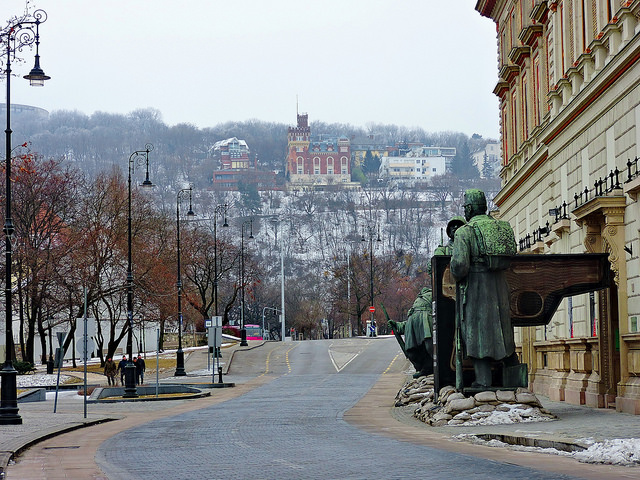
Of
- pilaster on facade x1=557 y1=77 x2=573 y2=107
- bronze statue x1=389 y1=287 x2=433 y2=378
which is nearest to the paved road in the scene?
bronze statue x1=389 y1=287 x2=433 y2=378

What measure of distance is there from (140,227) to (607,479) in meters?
62.8

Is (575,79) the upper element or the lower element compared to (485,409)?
upper

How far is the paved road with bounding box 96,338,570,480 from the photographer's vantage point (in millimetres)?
12789

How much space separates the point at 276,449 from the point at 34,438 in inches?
231

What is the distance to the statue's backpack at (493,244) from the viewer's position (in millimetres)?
20859

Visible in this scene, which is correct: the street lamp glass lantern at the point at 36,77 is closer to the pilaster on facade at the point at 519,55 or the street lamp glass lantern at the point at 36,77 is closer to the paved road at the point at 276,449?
the paved road at the point at 276,449

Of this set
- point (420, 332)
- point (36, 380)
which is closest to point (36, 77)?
point (420, 332)

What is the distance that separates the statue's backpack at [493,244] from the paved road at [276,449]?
13.2ft

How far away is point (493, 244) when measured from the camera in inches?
822

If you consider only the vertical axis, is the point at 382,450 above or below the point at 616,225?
below

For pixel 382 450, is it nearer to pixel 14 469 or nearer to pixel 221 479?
pixel 221 479

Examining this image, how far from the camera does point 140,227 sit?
2844 inches

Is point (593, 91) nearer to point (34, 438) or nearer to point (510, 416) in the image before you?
point (510, 416)

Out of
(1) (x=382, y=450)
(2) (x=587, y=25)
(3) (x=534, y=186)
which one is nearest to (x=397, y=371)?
(3) (x=534, y=186)
